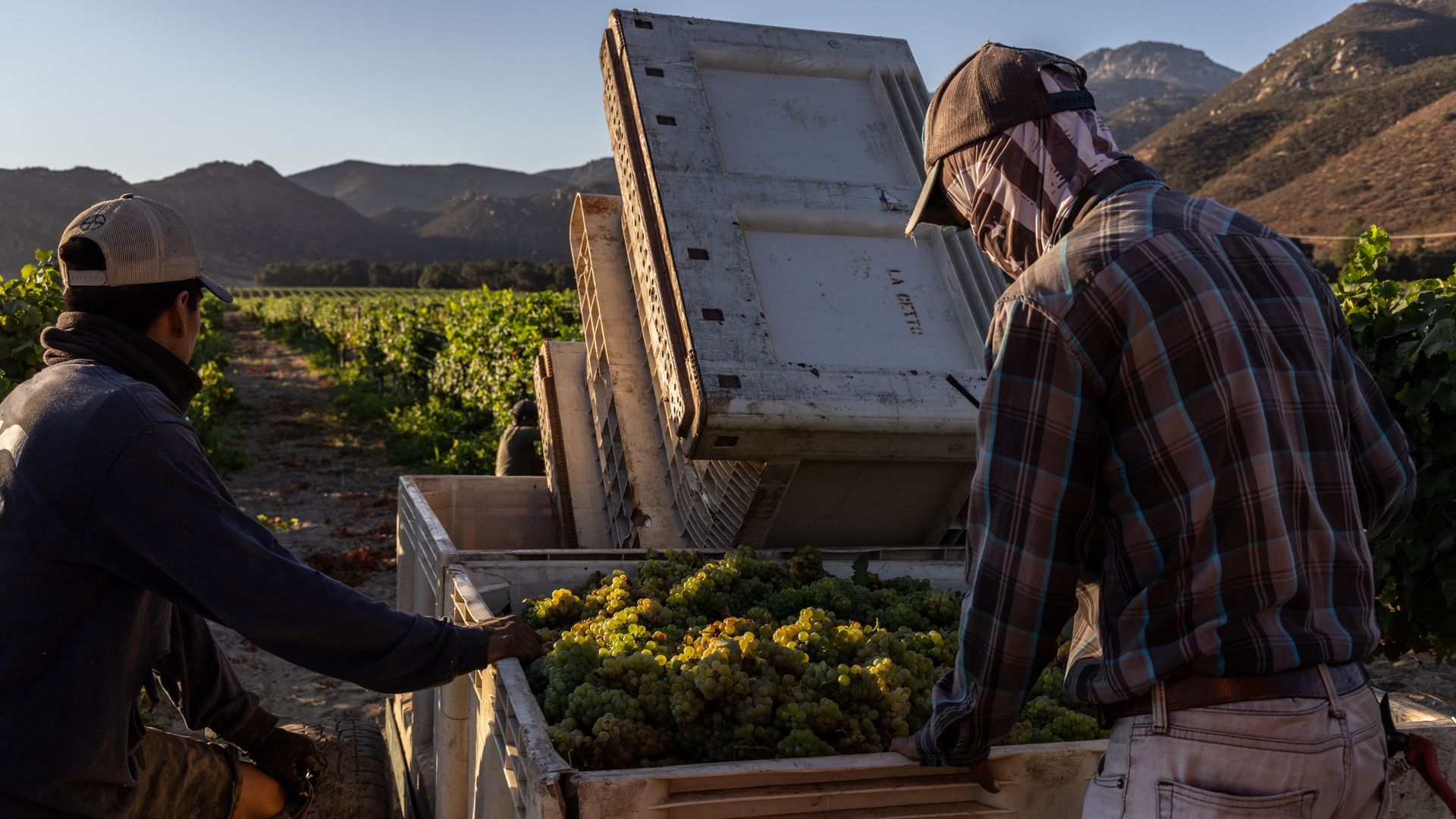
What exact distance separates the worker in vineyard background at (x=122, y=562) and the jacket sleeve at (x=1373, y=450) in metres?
1.63

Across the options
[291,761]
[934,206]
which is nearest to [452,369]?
[291,761]

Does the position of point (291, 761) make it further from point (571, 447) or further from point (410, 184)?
point (410, 184)

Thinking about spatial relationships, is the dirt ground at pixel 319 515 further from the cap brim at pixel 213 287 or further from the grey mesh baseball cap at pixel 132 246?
the grey mesh baseball cap at pixel 132 246

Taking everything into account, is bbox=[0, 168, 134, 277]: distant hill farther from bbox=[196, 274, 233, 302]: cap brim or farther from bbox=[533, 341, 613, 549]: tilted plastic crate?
bbox=[196, 274, 233, 302]: cap brim

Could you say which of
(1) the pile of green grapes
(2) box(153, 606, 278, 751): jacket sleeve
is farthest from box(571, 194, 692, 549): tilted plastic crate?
(2) box(153, 606, 278, 751): jacket sleeve

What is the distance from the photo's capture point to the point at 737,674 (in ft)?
6.82

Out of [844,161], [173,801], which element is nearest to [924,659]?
[173,801]

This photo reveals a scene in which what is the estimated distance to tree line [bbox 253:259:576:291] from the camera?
199 ft

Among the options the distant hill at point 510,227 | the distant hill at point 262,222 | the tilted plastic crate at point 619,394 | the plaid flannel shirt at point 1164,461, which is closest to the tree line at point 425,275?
the distant hill at point 262,222

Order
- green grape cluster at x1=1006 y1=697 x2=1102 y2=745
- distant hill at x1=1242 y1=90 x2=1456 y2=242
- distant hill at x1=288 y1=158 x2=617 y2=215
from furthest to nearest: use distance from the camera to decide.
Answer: distant hill at x1=288 y1=158 x2=617 y2=215 → distant hill at x1=1242 y1=90 x2=1456 y2=242 → green grape cluster at x1=1006 y1=697 x2=1102 y2=745

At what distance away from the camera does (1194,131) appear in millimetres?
65062

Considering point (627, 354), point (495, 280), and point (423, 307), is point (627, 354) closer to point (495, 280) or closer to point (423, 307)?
point (423, 307)

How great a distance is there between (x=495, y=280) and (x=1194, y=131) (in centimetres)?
4327

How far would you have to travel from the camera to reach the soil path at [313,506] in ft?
18.8
